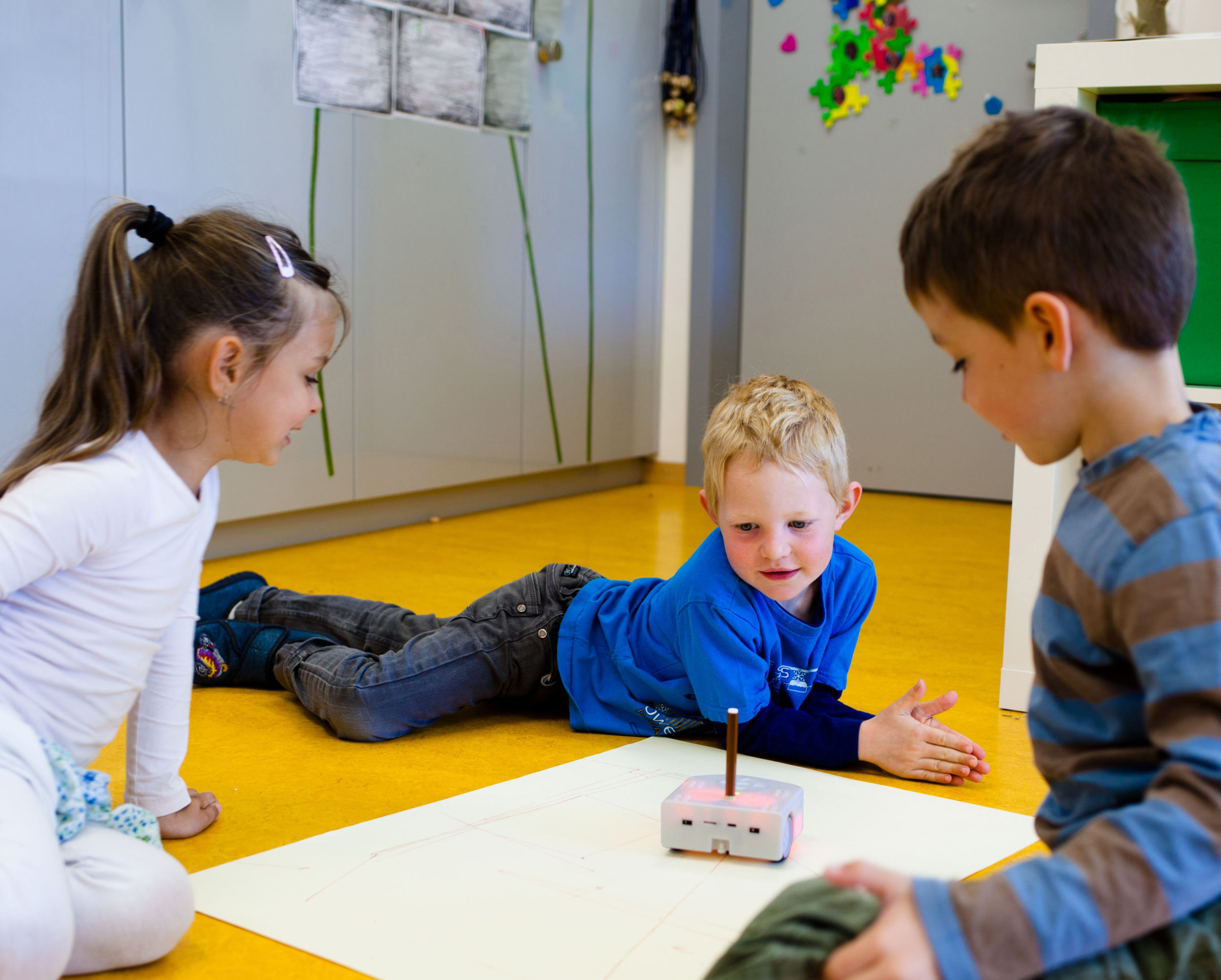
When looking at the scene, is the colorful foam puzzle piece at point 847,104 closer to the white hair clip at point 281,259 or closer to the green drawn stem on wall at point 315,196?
the green drawn stem on wall at point 315,196

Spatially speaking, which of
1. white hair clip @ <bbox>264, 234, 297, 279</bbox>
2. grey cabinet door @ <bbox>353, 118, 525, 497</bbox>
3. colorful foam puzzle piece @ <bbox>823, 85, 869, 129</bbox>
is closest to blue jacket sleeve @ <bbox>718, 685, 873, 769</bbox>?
white hair clip @ <bbox>264, 234, 297, 279</bbox>

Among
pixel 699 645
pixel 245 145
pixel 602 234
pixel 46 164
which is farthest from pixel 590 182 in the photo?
pixel 699 645

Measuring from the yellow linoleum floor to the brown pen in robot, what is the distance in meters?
0.23

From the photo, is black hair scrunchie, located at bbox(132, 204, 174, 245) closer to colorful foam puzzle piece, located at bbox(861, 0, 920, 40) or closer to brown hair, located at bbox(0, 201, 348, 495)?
brown hair, located at bbox(0, 201, 348, 495)

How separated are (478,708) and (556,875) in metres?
0.48

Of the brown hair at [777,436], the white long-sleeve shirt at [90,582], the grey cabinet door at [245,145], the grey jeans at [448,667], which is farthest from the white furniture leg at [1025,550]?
the grey cabinet door at [245,145]

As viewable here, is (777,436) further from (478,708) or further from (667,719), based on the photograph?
(478,708)

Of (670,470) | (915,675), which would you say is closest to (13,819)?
(915,675)

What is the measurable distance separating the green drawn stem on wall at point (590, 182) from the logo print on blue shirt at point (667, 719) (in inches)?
69.0

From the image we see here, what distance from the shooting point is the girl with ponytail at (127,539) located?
721mm

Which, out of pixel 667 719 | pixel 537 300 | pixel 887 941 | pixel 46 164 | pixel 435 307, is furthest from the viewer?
pixel 537 300

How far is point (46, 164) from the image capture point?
1.71m

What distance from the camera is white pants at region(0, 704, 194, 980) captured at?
652mm

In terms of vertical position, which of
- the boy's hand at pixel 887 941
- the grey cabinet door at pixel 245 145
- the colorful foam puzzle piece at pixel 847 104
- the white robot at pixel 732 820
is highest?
the colorful foam puzzle piece at pixel 847 104
